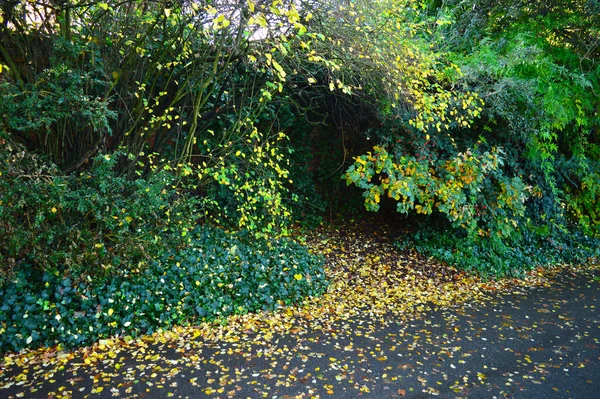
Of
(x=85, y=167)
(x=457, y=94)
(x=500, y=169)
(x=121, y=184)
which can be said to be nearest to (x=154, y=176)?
(x=121, y=184)

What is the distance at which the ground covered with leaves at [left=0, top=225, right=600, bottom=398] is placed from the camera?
152 inches

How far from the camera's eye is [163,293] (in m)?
5.12

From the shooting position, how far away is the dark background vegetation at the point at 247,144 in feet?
15.3


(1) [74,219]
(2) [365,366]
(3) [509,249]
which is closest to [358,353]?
(2) [365,366]

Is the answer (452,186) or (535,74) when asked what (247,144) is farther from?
(535,74)

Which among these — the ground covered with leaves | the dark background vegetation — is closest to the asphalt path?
the ground covered with leaves

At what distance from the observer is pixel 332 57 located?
582 centimetres

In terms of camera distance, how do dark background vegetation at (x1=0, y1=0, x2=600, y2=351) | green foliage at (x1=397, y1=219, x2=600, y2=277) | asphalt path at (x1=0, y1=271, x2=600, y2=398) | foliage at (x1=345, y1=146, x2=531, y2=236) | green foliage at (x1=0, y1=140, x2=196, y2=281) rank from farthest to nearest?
green foliage at (x1=397, y1=219, x2=600, y2=277), foliage at (x1=345, y1=146, x2=531, y2=236), dark background vegetation at (x1=0, y1=0, x2=600, y2=351), green foliage at (x1=0, y1=140, x2=196, y2=281), asphalt path at (x1=0, y1=271, x2=600, y2=398)

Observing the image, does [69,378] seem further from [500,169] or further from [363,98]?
[500,169]

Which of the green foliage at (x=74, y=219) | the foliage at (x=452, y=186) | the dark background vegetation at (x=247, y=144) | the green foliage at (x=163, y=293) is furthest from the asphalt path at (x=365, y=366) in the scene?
the foliage at (x=452, y=186)

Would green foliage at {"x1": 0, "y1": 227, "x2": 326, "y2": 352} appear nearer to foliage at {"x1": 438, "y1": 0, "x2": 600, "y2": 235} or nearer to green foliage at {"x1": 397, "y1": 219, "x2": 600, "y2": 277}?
green foliage at {"x1": 397, "y1": 219, "x2": 600, "y2": 277}

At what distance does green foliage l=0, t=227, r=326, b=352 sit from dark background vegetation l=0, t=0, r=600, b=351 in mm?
21

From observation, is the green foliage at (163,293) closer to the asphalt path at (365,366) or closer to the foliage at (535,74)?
the asphalt path at (365,366)

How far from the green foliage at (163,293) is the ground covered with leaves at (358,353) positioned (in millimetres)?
171
